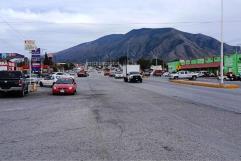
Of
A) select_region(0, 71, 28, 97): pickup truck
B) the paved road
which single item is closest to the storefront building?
select_region(0, 71, 28, 97): pickup truck

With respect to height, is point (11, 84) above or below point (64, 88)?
above

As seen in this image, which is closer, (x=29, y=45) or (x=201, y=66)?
(x=29, y=45)

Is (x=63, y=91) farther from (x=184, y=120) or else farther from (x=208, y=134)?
(x=208, y=134)

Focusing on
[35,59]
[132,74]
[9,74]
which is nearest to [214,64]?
[132,74]

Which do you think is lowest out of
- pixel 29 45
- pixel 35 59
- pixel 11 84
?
pixel 11 84

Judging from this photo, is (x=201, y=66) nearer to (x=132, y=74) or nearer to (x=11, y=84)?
(x=132, y=74)

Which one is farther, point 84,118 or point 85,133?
point 84,118

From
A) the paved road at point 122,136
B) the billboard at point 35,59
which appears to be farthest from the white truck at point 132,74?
the paved road at point 122,136

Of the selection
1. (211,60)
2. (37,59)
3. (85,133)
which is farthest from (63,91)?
(211,60)

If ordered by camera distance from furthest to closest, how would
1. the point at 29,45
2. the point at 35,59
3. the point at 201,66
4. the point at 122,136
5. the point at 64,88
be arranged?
the point at 201,66, the point at 35,59, the point at 29,45, the point at 64,88, the point at 122,136

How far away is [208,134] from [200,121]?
125 inches

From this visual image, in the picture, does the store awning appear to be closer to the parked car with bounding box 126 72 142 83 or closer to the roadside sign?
the parked car with bounding box 126 72 142 83

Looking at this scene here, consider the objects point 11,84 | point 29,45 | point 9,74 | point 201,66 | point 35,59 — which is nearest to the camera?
point 11,84

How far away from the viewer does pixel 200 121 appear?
49.7 ft
